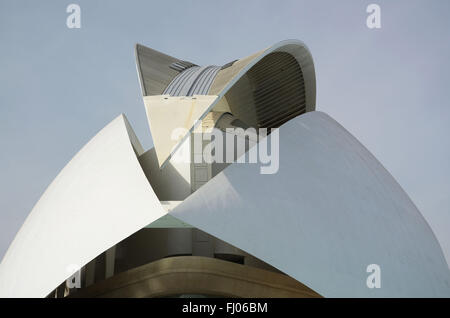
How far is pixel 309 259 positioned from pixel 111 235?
3538 millimetres

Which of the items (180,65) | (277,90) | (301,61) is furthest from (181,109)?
(277,90)

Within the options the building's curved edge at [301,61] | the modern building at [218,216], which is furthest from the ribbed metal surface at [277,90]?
the modern building at [218,216]

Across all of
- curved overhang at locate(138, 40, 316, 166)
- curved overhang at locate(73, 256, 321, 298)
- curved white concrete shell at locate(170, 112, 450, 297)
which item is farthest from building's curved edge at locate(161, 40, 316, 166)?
curved overhang at locate(73, 256, 321, 298)

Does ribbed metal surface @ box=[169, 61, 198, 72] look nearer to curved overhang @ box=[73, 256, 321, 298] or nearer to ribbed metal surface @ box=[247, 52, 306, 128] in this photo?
ribbed metal surface @ box=[247, 52, 306, 128]

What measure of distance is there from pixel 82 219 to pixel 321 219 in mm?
4653

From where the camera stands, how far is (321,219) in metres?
10.2

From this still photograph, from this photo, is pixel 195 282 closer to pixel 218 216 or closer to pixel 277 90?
pixel 218 216

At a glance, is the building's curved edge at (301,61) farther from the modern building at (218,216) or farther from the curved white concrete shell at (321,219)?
the curved white concrete shell at (321,219)

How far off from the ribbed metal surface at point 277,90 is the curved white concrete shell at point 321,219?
2878 mm

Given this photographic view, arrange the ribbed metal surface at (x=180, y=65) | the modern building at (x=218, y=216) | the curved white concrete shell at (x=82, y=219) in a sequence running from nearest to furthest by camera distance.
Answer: the curved white concrete shell at (x=82, y=219), the modern building at (x=218, y=216), the ribbed metal surface at (x=180, y=65)

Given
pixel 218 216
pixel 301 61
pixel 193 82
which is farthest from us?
pixel 301 61

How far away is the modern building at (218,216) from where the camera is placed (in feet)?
29.4

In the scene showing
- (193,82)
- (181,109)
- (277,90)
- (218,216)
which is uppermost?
(277,90)
